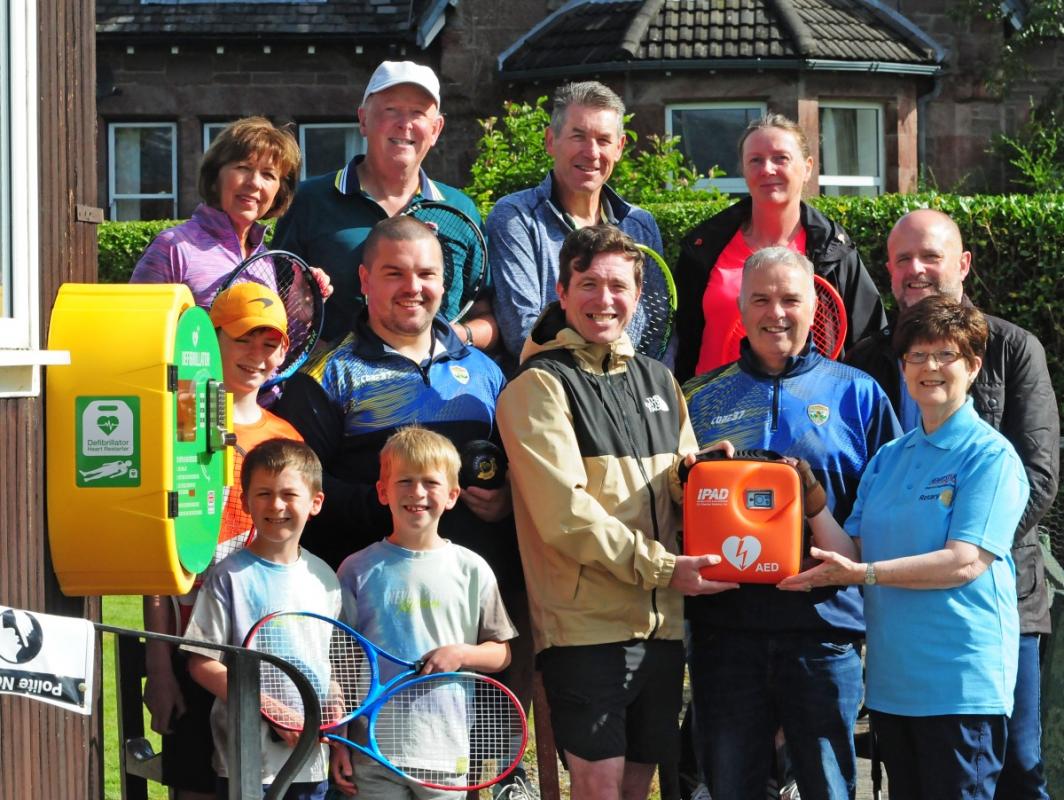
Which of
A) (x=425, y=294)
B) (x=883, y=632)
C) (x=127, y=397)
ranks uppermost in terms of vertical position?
(x=425, y=294)

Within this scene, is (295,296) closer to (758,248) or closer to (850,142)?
A: (758,248)

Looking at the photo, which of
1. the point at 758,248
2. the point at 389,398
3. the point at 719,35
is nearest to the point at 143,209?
the point at 719,35

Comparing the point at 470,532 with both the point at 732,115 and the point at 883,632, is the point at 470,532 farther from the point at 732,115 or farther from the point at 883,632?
the point at 732,115

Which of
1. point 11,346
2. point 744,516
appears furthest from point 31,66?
point 744,516

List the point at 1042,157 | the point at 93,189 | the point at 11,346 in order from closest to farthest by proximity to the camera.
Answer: the point at 11,346
the point at 93,189
the point at 1042,157

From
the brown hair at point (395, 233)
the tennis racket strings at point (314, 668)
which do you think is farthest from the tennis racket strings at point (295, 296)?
the tennis racket strings at point (314, 668)

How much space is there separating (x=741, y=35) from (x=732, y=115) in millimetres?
970

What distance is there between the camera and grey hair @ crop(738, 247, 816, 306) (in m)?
5.39

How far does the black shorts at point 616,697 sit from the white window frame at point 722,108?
13911 mm

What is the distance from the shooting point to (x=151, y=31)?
20.4 meters

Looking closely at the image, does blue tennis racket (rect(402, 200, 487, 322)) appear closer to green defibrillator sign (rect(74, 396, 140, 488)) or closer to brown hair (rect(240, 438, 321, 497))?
brown hair (rect(240, 438, 321, 497))

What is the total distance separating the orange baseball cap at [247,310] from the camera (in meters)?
5.31

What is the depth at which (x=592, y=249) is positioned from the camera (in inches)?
211

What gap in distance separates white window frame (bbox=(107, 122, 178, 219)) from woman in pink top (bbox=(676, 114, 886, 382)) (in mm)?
15698
